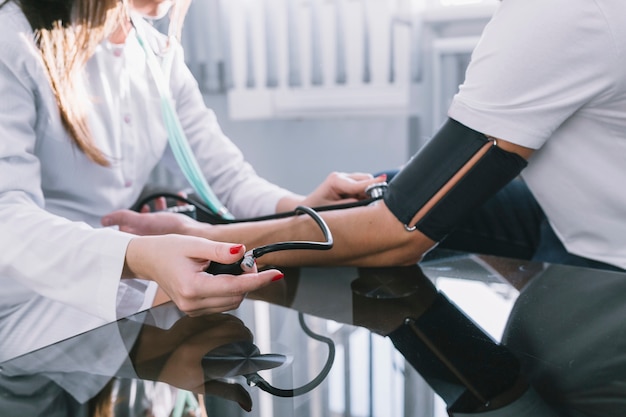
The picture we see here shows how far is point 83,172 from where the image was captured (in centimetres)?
97

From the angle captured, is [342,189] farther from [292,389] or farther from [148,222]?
[292,389]

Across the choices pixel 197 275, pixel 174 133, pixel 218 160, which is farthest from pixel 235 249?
pixel 218 160

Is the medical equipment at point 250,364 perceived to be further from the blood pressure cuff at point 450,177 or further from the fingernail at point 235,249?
the blood pressure cuff at point 450,177

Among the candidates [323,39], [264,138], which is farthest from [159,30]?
[264,138]

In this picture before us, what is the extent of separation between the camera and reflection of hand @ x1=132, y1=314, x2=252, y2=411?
503 mm

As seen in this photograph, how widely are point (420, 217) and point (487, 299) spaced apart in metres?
0.17

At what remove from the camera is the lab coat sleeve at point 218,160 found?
126cm

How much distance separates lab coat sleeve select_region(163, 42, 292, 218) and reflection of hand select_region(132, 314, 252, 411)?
23.8 inches

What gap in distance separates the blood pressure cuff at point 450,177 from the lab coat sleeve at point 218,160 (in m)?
0.43

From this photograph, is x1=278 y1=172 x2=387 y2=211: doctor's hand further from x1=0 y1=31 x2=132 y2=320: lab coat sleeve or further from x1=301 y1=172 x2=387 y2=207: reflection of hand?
x1=0 y1=31 x2=132 y2=320: lab coat sleeve

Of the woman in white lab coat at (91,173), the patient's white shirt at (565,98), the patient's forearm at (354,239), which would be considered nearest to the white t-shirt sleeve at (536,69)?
the patient's white shirt at (565,98)

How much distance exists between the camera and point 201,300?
0.63 m

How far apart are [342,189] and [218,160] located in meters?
0.37

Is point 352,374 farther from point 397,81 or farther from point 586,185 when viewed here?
point 397,81
